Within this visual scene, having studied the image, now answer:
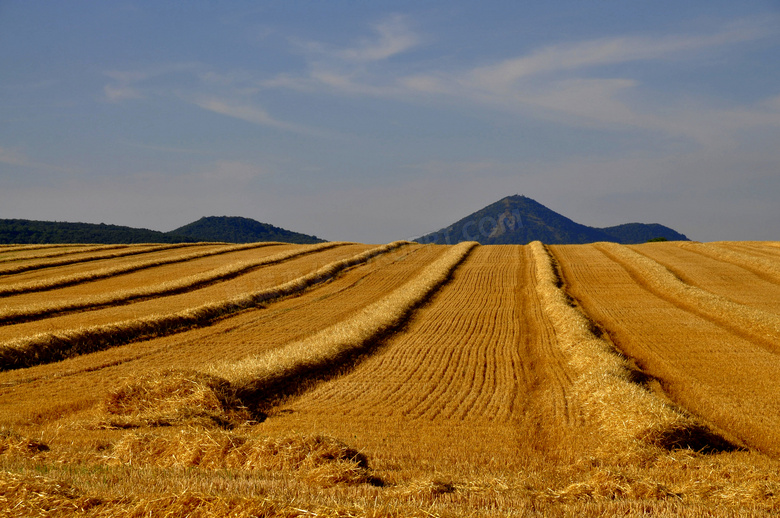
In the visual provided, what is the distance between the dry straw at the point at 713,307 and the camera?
1994 cm

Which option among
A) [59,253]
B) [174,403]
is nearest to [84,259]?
[59,253]

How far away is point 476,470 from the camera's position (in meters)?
8.60

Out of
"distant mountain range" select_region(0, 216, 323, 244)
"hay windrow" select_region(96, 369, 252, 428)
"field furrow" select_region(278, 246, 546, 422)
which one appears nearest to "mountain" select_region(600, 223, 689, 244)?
"distant mountain range" select_region(0, 216, 323, 244)

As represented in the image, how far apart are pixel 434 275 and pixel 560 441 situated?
24799 mm

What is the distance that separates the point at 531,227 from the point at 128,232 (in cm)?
8033

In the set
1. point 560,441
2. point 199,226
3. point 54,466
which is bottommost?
point 560,441

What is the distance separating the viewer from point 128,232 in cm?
10838

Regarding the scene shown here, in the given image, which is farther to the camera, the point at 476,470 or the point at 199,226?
the point at 199,226

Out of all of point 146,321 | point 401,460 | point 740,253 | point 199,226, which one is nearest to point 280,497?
point 401,460

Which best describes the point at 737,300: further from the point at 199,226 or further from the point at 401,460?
the point at 199,226

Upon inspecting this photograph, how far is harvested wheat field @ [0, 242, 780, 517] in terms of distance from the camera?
6617 millimetres

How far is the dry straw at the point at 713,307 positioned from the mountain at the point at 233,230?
11245cm

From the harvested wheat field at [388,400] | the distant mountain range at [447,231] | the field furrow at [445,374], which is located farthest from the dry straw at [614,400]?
the distant mountain range at [447,231]

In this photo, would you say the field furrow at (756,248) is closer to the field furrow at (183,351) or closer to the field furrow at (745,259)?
the field furrow at (745,259)
